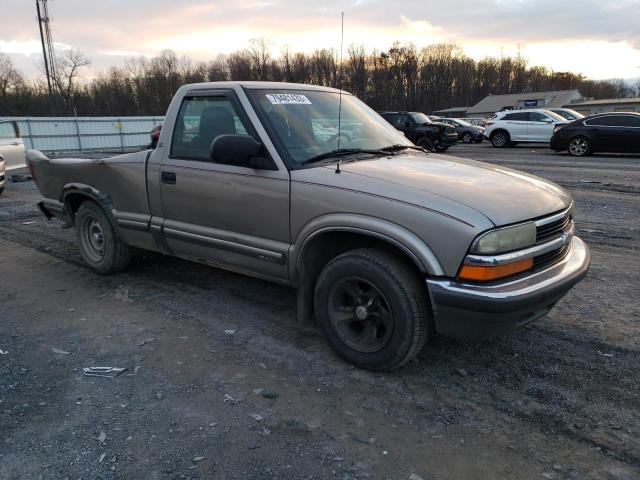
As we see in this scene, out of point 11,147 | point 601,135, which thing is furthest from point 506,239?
point 601,135

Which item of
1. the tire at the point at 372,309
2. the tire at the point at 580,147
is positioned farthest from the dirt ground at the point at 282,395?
the tire at the point at 580,147

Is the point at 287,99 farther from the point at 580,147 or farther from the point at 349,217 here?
the point at 580,147

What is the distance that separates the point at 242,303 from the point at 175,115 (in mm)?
1761

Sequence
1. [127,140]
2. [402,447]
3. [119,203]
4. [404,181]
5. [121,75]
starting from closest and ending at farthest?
1. [402,447]
2. [404,181]
3. [119,203]
4. [127,140]
5. [121,75]

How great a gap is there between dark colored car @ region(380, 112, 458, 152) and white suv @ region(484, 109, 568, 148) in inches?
131

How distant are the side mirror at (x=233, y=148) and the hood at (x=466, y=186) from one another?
604 mm

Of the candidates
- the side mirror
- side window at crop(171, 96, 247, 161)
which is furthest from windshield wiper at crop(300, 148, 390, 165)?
side window at crop(171, 96, 247, 161)

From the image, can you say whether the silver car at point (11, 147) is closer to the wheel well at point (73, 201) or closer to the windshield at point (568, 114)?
the wheel well at point (73, 201)

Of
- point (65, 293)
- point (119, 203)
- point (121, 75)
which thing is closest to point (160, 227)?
point (119, 203)

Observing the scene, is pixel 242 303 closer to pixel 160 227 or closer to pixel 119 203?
pixel 160 227

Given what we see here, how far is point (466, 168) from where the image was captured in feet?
11.9

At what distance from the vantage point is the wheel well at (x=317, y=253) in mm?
3270

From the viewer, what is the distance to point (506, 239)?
8.96ft

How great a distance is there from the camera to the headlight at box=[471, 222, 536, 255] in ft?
8.72
